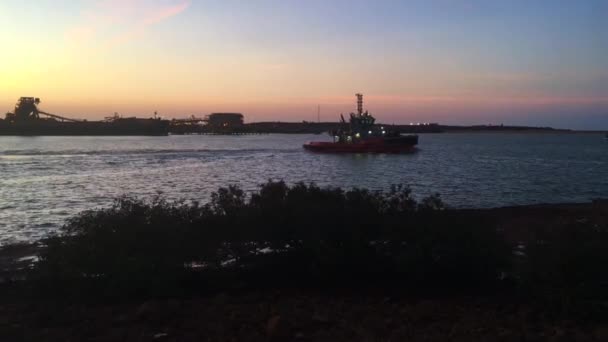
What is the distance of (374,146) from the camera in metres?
75.3

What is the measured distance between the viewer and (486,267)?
8305 mm

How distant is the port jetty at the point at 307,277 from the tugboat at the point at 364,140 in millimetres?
65797

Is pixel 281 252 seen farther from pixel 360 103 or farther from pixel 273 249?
pixel 360 103

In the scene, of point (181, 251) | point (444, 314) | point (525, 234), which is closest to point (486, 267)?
point (444, 314)

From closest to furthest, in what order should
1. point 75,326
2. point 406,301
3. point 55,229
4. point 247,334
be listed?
1. point 247,334
2. point 75,326
3. point 406,301
4. point 55,229

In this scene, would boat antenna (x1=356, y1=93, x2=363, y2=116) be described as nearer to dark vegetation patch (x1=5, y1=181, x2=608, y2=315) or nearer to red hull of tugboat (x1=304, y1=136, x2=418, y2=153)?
red hull of tugboat (x1=304, y1=136, x2=418, y2=153)

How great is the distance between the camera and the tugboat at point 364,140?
75.6 metres

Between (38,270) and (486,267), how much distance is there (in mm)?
6805

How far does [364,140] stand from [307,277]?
2738 inches

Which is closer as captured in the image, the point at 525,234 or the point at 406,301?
the point at 406,301

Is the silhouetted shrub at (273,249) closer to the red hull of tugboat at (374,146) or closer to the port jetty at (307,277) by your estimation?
the port jetty at (307,277)

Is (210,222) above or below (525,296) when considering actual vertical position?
above

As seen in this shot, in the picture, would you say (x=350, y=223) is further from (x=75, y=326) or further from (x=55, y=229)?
(x=55, y=229)

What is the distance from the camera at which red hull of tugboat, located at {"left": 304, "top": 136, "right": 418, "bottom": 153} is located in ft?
247
